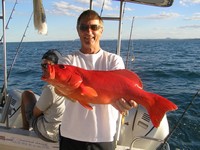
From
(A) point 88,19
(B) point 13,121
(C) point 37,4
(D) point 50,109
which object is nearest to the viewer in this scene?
(A) point 88,19

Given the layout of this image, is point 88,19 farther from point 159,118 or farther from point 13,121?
point 13,121

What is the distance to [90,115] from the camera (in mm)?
2582

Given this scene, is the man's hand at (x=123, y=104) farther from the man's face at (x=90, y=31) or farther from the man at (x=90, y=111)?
the man's face at (x=90, y=31)

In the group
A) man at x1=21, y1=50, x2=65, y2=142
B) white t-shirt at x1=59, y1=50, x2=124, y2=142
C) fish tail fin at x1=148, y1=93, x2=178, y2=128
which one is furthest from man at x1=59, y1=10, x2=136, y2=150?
man at x1=21, y1=50, x2=65, y2=142

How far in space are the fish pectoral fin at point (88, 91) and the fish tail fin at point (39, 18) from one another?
4.50 ft

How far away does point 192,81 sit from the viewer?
636 inches

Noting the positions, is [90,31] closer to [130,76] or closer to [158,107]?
[130,76]

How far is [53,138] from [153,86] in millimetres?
10699

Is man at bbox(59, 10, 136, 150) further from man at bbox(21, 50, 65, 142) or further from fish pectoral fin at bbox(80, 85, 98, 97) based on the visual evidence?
man at bbox(21, 50, 65, 142)

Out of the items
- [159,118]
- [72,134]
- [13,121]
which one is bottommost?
[13,121]

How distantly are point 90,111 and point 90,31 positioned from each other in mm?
706

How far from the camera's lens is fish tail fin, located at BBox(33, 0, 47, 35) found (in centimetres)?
318

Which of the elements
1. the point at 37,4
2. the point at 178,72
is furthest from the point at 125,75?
the point at 178,72

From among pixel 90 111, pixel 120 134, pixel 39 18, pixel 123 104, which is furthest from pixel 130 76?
pixel 120 134
